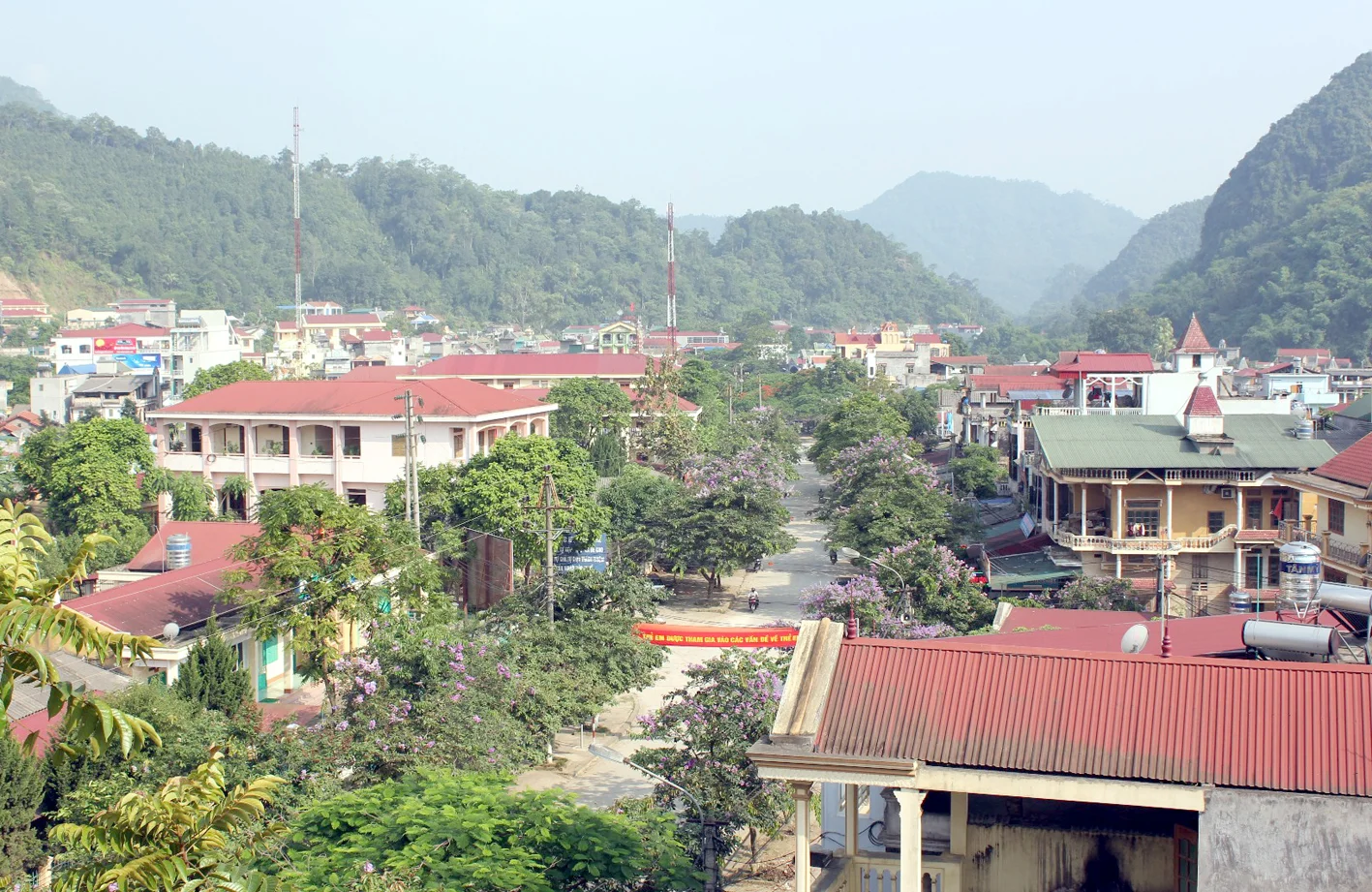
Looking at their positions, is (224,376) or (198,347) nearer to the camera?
(224,376)

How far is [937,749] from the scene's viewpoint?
26.6ft

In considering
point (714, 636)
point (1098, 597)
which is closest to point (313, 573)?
point (714, 636)

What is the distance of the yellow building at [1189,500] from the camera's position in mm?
24969

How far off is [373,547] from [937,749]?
1234 cm

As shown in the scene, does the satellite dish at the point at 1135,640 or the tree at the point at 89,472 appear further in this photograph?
the tree at the point at 89,472

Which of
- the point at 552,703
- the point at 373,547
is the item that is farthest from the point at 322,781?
the point at 373,547

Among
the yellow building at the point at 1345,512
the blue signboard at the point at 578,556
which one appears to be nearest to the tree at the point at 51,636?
the yellow building at the point at 1345,512

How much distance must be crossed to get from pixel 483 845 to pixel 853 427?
3131 cm

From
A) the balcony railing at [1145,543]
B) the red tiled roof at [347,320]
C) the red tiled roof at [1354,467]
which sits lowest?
the balcony railing at [1145,543]

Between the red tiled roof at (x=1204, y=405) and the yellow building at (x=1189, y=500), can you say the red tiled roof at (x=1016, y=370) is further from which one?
the yellow building at (x=1189, y=500)

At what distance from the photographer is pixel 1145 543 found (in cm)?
2495

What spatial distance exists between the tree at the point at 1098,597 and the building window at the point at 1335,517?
3.31 meters

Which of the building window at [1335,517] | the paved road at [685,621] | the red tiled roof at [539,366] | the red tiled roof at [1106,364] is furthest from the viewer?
the red tiled roof at [539,366]

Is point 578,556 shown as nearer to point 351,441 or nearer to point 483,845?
point 351,441
